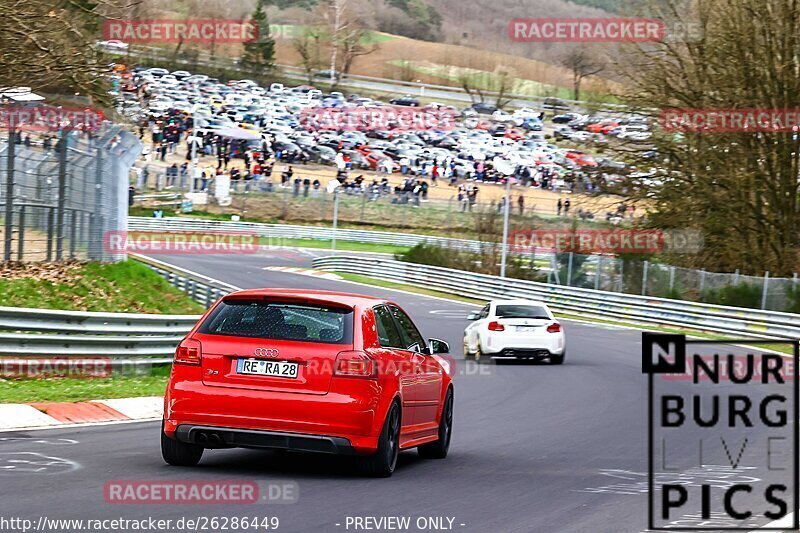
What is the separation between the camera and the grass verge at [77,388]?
1411 cm

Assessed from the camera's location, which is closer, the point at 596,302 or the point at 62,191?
the point at 62,191

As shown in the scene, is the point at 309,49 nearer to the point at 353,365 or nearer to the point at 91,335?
the point at 91,335

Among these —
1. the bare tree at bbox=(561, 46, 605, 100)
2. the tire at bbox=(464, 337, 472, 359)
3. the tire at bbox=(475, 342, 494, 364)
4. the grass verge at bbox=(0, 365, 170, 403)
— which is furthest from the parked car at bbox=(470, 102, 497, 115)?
the grass verge at bbox=(0, 365, 170, 403)

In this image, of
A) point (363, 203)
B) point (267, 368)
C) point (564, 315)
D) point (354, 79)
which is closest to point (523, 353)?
point (267, 368)

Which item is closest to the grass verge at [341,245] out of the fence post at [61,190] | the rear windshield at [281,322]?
the fence post at [61,190]

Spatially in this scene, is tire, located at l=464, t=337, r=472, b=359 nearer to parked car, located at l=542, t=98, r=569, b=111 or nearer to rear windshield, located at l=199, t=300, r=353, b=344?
rear windshield, located at l=199, t=300, r=353, b=344

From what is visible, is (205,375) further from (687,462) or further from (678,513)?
(687,462)

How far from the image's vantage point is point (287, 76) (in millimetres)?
123625

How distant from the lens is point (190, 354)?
962 cm

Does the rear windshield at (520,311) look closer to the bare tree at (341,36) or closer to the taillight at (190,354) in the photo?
the taillight at (190,354)

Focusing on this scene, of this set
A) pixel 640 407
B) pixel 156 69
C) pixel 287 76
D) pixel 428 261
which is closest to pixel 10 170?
pixel 640 407

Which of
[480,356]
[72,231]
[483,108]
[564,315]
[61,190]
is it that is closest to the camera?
[61,190]

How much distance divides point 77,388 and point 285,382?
260 inches

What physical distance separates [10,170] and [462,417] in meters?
8.48
